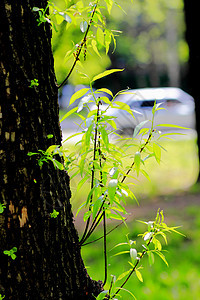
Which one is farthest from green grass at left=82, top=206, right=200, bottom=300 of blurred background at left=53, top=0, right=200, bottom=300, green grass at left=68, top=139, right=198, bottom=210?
green grass at left=68, top=139, right=198, bottom=210

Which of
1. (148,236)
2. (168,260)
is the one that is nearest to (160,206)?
Answer: (168,260)

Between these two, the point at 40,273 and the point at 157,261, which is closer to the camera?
the point at 40,273

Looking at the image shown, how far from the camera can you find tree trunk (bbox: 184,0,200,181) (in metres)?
6.79

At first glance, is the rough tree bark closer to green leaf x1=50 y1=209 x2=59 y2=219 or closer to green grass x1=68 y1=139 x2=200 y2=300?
green leaf x1=50 y1=209 x2=59 y2=219

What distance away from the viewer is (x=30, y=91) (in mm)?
1388

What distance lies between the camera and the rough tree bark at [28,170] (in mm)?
1342

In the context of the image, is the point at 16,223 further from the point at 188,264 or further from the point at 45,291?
the point at 188,264

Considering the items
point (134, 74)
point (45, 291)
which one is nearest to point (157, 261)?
point (45, 291)

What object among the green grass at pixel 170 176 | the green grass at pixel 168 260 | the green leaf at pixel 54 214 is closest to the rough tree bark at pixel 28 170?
the green leaf at pixel 54 214

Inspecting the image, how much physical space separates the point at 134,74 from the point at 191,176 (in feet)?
75.9

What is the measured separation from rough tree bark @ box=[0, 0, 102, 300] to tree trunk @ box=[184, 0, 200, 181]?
18.8ft

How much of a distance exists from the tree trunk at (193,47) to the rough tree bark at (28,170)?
18.8 ft

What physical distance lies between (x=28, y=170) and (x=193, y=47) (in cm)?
603

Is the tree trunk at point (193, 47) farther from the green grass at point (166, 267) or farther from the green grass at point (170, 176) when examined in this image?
the green grass at point (166, 267)
